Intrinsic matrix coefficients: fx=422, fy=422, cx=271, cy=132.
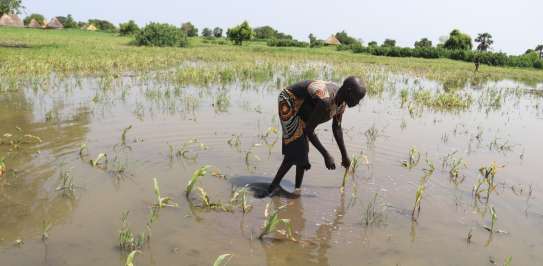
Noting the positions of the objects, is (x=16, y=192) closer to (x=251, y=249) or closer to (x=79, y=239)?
(x=79, y=239)

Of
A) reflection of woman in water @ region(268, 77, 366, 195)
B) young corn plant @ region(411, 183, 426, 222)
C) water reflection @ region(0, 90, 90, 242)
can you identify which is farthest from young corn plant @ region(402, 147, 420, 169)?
water reflection @ region(0, 90, 90, 242)

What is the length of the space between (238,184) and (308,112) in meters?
1.08

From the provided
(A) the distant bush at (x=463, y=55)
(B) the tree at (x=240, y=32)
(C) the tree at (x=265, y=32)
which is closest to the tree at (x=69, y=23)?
(C) the tree at (x=265, y=32)

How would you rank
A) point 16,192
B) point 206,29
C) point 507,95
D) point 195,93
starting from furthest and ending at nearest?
point 206,29, point 507,95, point 195,93, point 16,192

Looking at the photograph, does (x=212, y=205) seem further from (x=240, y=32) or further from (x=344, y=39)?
(x=344, y=39)

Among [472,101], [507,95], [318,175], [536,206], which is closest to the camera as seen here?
[536,206]

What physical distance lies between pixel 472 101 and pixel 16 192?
9.20 metres

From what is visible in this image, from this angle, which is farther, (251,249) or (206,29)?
(206,29)

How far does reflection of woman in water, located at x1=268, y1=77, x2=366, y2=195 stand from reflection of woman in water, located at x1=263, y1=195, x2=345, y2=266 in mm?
466

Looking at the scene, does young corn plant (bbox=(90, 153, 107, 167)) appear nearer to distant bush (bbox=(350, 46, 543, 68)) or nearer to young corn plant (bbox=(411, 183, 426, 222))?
young corn plant (bbox=(411, 183, 426, 222))

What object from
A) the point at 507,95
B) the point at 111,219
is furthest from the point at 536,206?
the point at 507,95

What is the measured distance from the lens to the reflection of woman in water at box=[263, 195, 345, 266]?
9.00 feet

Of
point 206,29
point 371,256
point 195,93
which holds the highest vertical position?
point 206,29

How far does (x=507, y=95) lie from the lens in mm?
11406
